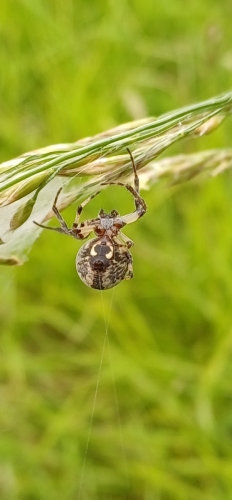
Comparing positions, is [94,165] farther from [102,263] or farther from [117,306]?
[117,306]

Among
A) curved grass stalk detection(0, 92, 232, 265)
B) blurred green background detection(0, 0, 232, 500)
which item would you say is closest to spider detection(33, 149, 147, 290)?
curved grass stalk detection(0, 92, 232, 265)

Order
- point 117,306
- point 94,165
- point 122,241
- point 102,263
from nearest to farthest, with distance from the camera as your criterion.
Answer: point 94,165
point 102,263
point 122,241
point 117,306

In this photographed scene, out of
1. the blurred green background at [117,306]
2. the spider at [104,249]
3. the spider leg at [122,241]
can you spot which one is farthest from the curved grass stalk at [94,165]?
the blurred green background at [117,306]

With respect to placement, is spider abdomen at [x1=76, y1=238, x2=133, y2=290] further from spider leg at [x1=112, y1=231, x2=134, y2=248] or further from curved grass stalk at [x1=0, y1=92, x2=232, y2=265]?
curved grass stalk at [x1=0, y1=92, x2=232, y2=265]

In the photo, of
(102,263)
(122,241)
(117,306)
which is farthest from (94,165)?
(117,306)

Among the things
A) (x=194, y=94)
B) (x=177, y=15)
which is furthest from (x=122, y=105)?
(x=177, y=15)

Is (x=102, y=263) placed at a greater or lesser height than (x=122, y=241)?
lesser

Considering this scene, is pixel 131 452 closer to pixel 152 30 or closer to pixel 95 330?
pixel 95 330
